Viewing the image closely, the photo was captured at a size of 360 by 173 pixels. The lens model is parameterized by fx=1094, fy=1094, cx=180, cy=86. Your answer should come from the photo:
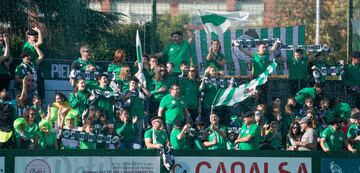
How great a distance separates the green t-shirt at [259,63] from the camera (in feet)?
62.2

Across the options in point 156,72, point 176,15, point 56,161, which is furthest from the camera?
point 176,15

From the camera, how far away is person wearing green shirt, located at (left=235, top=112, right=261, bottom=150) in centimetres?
1680

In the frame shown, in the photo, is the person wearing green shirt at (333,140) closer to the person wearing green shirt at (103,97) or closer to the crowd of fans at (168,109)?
the crowd of fans at (168,109)

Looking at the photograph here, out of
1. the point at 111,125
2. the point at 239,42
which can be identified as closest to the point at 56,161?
the point at 111,125

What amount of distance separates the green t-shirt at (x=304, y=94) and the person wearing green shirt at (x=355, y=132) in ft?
3.77

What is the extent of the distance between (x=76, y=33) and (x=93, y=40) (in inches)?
12.5

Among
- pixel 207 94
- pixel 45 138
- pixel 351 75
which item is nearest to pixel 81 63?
pixel 45 138

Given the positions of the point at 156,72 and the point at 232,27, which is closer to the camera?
the point at 156,72

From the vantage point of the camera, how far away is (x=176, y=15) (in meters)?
21.3

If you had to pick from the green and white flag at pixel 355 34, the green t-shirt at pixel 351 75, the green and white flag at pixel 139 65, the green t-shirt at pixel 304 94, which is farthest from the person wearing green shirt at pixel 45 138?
the green and white flag at pixel 355 34

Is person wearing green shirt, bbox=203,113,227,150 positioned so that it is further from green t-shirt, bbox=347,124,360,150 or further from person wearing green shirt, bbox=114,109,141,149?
green t-shirt, bbox=347,124,360,150

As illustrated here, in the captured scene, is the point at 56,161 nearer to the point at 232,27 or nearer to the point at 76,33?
the point at 76,33

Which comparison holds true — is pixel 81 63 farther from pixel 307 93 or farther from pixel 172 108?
pixel 307 93

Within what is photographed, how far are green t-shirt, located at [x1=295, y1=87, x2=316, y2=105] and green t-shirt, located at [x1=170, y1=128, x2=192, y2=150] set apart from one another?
2.89m
